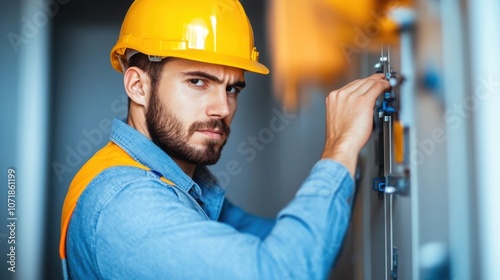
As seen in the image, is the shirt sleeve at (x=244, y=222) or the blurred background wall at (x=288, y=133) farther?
the shirt sleeve at (x=244, y=222)

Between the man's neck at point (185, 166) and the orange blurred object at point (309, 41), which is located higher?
the orange blurred object at point (309, 41)

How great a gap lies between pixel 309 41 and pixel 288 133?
1.05 ft

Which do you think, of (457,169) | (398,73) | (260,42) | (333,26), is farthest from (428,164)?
(260,42)

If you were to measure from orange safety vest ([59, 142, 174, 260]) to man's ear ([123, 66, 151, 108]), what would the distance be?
0.12 metres

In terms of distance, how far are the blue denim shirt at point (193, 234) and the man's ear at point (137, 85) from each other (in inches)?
9.6

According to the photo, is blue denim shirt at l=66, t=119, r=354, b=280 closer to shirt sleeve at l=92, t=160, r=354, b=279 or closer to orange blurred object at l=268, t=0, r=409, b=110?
shirt sleeve at l=92, t=160, r=354, b=279

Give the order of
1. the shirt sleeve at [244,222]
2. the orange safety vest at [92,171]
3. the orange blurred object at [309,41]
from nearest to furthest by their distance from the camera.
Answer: the orange safety vest at [92,171]
the shirt sleeve at [244,222]
the orange blurred object at [309,41]

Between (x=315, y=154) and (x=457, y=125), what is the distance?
1.07 m

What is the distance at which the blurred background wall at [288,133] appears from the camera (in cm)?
61

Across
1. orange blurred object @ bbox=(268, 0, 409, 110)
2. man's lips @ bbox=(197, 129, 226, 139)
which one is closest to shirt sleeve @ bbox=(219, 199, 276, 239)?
man's lips @ bbox=(197, 129, 226, 139)

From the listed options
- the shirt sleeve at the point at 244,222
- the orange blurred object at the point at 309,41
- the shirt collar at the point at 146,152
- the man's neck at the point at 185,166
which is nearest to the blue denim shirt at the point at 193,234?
the shirt collar at the point at 146,152

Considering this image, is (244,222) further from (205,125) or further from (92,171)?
(92,171)

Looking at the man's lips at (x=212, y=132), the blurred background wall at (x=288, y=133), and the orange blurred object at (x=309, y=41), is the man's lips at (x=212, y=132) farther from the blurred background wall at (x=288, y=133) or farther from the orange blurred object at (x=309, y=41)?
the orange blurred object at (x=309, y=41)

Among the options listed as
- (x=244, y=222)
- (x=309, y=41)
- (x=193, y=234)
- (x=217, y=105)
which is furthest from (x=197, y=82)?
(x=309, y=41)
